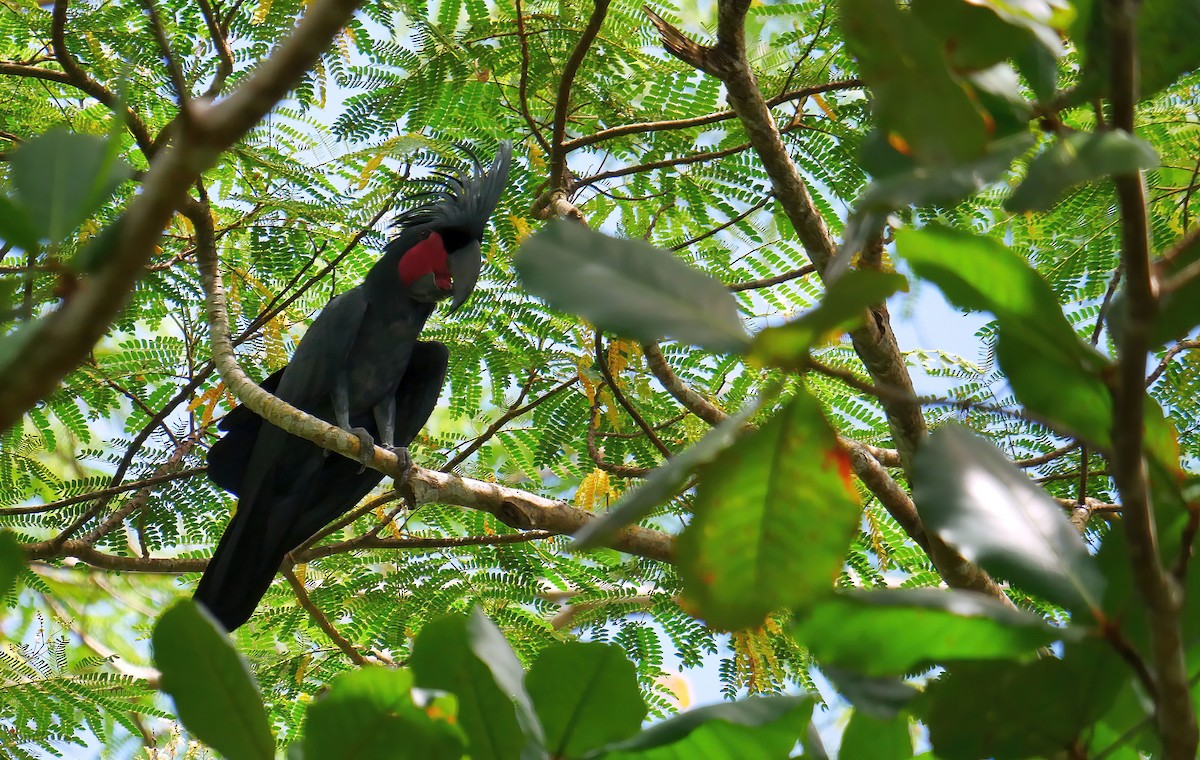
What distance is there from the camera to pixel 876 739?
731mm

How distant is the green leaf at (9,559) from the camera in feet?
2.01

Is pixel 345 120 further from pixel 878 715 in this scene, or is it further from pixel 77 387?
pixel 878 715

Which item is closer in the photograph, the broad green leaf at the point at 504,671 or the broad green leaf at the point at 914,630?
the broad green leaf at the point at 914,630

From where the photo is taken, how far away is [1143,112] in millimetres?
3100

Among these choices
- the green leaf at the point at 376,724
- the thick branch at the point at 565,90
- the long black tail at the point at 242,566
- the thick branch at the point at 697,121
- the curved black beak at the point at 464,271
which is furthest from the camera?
the curved black beak at the point at 464,271

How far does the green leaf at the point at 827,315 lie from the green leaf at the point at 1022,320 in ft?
0.36

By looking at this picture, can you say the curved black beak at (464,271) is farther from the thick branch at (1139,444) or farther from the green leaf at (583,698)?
the thick branch at (1139,444)

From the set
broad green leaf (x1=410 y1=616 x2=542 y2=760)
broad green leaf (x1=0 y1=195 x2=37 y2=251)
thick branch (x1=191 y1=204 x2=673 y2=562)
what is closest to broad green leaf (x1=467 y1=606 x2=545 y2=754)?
broad green leaf (x1=410 y1=616 x2=542 y2=760)

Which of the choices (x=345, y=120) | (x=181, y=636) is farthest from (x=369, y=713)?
(x=345, y=120)

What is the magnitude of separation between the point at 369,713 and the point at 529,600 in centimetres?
273

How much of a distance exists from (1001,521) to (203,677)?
1.57 ft

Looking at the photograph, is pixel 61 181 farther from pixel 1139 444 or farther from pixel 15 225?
pixel 1139 444

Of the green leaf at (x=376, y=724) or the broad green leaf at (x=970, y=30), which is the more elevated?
the broad green leaf at (x=970, y=30)

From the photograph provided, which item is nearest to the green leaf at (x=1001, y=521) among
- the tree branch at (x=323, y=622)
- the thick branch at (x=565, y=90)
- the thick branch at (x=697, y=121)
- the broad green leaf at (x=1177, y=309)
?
the broad green leaf at (x=1177, y=309)
